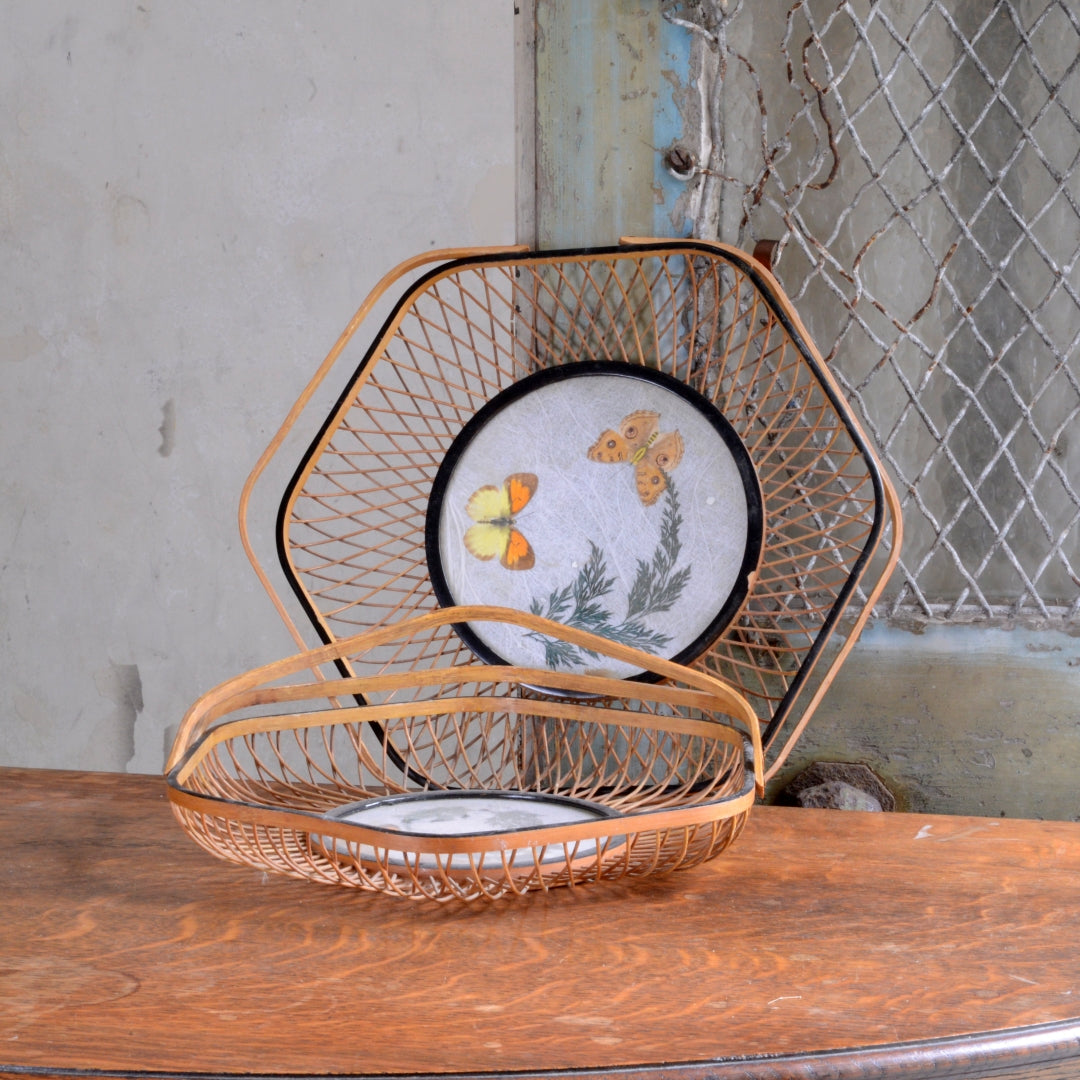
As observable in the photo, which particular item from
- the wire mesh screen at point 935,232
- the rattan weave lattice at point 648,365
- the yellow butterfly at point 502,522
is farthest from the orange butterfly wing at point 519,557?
the wire mesh screen at point 935,232

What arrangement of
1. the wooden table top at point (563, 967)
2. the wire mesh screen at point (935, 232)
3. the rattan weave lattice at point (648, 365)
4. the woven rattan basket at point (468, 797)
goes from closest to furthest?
the wooden table top at point (563, 967) < the woven rattan basket at point (468, 797) < the rattan weave lattice at point (648, 365) < the wire mesh screen at point (935, 232)

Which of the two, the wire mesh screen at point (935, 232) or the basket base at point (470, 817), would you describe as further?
the wire mesh screen at point (935, 232)

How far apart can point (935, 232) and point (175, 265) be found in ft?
3.45

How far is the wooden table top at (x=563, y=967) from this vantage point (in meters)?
0.57

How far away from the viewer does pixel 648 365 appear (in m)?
1.37

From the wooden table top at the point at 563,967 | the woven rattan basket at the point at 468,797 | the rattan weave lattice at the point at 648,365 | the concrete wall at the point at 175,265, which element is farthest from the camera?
the concrete wall at the point at 175,265

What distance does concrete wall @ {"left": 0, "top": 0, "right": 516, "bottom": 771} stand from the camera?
61.6 inches

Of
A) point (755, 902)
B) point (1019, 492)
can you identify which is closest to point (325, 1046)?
point (755, 902)

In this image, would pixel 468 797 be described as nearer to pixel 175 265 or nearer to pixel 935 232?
pixel 935 232

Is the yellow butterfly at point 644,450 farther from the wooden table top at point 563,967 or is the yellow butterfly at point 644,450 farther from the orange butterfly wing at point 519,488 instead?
the wooden table top at point 563,967

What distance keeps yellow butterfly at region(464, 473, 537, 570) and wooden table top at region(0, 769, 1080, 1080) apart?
0.42 m

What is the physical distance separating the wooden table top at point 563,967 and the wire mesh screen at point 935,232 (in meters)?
0.51

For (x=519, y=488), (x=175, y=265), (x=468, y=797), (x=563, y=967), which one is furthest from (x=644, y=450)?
(x=175, y=265)

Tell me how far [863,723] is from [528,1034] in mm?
923
